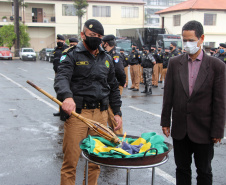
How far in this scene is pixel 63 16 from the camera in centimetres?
4872

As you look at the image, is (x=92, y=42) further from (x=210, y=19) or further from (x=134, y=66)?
(x=210, y=19)

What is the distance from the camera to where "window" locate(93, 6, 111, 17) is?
163 ft

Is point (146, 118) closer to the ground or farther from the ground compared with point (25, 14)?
closer to the ground

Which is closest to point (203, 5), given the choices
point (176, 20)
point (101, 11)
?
point (176, 20)

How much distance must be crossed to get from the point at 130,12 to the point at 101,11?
4.59 metres

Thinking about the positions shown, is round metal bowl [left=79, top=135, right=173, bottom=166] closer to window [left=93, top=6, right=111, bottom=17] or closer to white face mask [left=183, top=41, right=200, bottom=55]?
white face mask [left=183, top=41, right=200, bottom=55]

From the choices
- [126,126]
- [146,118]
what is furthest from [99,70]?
[146,118]

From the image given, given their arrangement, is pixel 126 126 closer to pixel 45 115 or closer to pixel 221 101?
pixel 45 115

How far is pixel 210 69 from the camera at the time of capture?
337cm

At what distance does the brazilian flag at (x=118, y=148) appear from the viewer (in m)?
2.87

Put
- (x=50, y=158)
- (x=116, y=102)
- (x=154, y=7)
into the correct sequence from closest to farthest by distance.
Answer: (x=116, y=102) < (x=50, y=158) < (x=154, y=7)

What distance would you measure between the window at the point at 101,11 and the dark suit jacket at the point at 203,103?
156ft

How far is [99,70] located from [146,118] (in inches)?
208

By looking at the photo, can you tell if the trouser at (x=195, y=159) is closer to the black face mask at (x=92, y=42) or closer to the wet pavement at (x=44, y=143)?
the wet pavement at (x=44, y=143)
